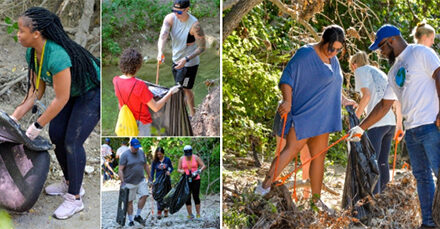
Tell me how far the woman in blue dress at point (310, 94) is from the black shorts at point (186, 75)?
94 centimetres

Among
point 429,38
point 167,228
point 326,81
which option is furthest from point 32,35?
point 429,38

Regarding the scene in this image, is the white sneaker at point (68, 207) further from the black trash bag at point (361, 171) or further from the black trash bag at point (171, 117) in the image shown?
the black trash bag at point (361, 171)

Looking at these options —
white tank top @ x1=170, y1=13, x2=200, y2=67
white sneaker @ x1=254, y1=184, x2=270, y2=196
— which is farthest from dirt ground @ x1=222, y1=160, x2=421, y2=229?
white tank top @ x1=170, y1=13, x2=200, y2=67

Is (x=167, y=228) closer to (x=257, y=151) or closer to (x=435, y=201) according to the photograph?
(x=435, y=201)

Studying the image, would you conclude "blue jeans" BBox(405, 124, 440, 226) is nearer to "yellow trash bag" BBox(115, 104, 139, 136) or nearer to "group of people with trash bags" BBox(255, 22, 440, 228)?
"group of people with trash bags" BBox(255, 22, 440, 228)

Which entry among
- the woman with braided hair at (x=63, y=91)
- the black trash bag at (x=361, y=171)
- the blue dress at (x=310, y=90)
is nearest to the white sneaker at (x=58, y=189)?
the woman with braided hair at (x=63, y=91)

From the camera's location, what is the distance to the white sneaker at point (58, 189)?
3.65 meters

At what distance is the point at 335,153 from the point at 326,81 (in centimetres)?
368

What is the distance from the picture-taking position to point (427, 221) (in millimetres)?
4203

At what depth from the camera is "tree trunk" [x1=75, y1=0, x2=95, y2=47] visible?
3676 mm

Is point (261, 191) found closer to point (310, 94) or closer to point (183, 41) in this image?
point (310, 94)

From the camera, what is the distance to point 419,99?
403 centimetres

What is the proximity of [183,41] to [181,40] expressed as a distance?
0.05ft

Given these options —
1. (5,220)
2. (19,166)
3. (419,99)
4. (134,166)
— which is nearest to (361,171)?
(419,99)
